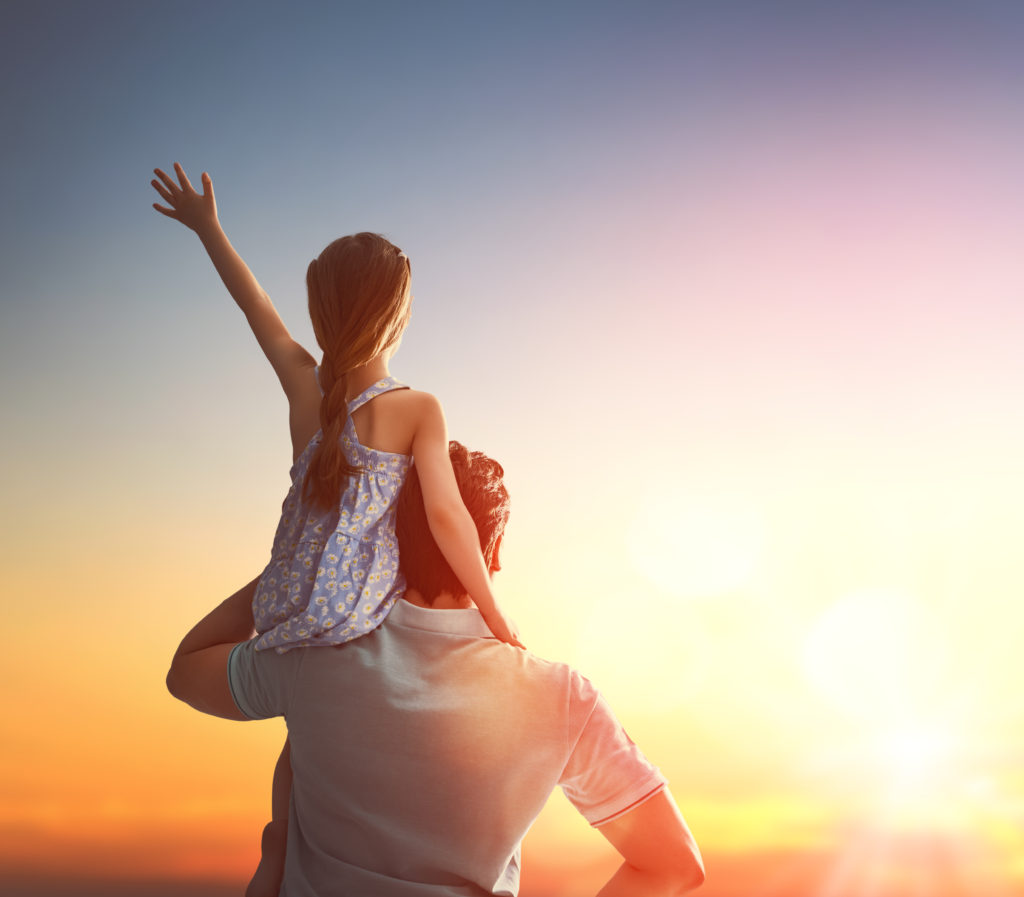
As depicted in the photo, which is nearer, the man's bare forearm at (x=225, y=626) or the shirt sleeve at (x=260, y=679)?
the shirt sleeve at (x=260, y=679)

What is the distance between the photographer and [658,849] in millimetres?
1898

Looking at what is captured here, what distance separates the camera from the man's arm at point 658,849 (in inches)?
74.4

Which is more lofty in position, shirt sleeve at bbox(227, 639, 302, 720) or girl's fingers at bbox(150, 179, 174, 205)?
girl's fingers at bbox(150, 179, 174, 205)

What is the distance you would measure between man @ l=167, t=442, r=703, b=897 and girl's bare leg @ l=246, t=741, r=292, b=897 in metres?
0.04

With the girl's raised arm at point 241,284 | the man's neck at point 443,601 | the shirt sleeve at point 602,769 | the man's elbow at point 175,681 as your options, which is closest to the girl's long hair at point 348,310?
the girl's raised arm at point 241,284

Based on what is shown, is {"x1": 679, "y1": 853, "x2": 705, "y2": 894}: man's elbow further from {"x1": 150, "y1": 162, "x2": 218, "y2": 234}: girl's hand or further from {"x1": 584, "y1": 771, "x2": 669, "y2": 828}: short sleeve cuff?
{"x1": 150, "y1": 162, "x2": 218, "y2": 234}: girl's hand

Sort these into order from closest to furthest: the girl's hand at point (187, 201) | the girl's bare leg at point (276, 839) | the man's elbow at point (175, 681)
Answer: the girl's bare leg at point (276, 839), the man's elbow at point (175, 681), the girl's hand at point (187, 201)

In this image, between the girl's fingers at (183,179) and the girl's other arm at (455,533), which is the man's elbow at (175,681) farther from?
the girl's fingers at (183,179)

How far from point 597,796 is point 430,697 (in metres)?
0.42

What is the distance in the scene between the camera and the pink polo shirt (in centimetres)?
180

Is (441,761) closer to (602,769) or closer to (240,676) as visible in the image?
(602,769)

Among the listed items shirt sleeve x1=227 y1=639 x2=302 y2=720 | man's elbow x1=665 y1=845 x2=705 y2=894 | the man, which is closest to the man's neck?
the man

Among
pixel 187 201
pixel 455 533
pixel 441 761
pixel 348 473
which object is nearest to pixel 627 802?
pixel 441 761

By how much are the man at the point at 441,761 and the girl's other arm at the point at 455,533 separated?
4 cm
